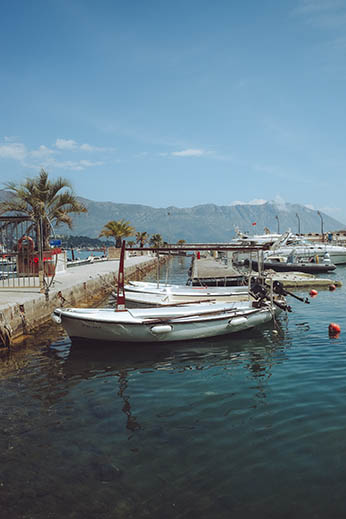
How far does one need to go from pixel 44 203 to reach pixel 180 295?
1417 centimetres

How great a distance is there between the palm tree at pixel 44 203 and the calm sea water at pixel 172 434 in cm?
1587

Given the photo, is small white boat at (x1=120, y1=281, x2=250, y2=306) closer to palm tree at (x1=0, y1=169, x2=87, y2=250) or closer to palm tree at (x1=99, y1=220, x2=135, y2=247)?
palm tree at (x1=0, y1=169, x2=87, y2=250)

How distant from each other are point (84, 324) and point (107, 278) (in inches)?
592

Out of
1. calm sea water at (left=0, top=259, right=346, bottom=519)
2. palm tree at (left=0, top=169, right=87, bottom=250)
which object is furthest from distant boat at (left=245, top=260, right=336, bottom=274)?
calm sea water at (left=0, top=259, right=346, bottom=519)

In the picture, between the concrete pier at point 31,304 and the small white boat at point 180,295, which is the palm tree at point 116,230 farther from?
the small white boat at point 180,295

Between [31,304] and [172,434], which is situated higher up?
[31,304]

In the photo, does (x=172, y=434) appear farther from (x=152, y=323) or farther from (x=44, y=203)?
(x=44, y=203)

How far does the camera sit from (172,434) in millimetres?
6652

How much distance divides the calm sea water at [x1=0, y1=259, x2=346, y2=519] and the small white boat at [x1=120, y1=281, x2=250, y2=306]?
→ 208 inches

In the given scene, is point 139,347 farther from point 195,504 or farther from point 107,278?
point 107,278

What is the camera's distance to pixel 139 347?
12.2 metres

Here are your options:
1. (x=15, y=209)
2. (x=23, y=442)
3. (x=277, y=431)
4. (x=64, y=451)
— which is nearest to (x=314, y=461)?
(x=277, y=431)

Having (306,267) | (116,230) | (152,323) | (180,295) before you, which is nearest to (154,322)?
(152,323)

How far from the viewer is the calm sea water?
496cm
